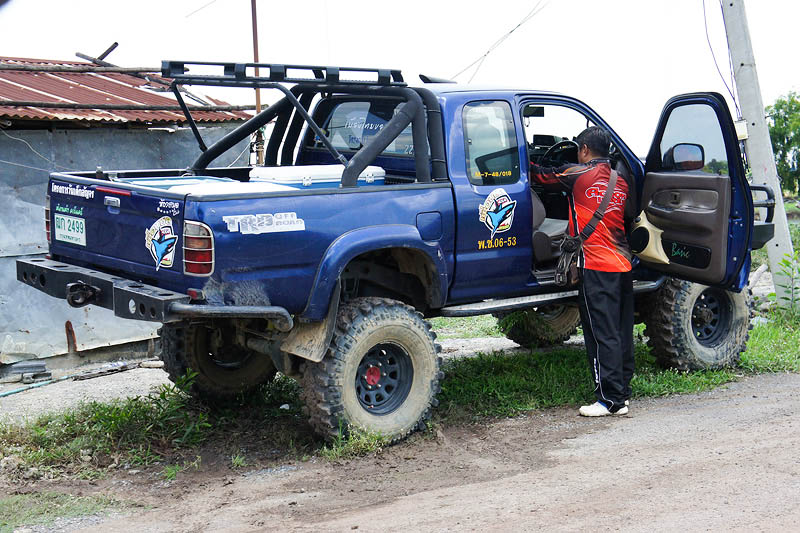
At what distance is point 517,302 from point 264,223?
208cm

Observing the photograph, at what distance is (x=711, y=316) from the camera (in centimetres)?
707

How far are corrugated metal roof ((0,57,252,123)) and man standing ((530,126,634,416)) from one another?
455 cm

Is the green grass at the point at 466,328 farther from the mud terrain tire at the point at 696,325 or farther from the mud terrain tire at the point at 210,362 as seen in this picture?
Result: the mud terrain tire at the point at 210,362

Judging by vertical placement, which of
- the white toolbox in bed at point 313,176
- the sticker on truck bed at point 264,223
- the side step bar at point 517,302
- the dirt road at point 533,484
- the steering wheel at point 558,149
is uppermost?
the steering wheel at point 558,149

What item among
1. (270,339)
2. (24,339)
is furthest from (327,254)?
(24,339)

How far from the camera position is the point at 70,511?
176 inches

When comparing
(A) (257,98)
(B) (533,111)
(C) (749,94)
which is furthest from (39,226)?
(C) (749,94)

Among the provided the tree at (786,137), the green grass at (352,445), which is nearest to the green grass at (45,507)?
the green grass at (352,445)

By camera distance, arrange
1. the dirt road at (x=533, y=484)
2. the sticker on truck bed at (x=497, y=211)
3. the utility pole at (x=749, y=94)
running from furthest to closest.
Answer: the utility pole at (x=749, y=94), the sticker on truck bed at (x=497, y=211), the dirt road at (x=533, y=484)

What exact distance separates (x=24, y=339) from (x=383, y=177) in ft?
14.0

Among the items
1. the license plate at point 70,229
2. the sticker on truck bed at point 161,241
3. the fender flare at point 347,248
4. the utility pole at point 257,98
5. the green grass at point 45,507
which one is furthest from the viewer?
the utility pole at point 257,98

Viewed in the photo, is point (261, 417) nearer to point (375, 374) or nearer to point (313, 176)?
point (375, 374)

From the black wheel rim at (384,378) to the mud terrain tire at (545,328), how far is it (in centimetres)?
244

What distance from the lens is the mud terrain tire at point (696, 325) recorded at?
6805 millimetres
